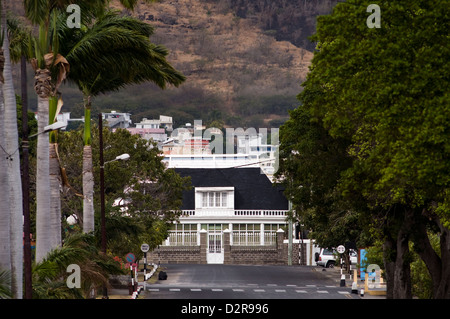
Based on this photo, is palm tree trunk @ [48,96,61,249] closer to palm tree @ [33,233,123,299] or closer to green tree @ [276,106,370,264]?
palm tree @ [33,233,123,299]

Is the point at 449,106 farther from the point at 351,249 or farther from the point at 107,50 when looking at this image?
the point at 351,249

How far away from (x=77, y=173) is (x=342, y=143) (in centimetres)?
2798

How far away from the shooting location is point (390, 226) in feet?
114

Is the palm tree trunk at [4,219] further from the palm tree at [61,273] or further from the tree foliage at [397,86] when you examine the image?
the tree foliage at [397,86]

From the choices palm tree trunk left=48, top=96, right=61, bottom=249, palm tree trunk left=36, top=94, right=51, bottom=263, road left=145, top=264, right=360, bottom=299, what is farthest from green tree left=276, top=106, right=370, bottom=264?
palm tree trunk left=36, top=94, right=51, bottom=263

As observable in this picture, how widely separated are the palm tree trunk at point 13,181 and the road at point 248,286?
22901mm

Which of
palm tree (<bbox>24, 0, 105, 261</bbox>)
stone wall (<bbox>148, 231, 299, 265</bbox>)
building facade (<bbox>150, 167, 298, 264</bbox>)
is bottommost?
stone wall (<bbox>148, 231, 299, 265</bbox>)

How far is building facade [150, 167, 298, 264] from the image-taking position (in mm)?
93312

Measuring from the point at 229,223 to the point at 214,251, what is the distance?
4.50 m

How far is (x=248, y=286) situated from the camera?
53.1 metres

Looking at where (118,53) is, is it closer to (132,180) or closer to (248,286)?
(248,286)

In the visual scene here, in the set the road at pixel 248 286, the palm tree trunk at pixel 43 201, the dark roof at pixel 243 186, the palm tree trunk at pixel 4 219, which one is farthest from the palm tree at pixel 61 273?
the dark roof at pixel 243 186

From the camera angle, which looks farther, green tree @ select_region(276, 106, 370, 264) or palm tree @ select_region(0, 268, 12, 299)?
green tree @ select_region(276, 106, 370, 264)

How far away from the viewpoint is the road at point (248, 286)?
147ft
